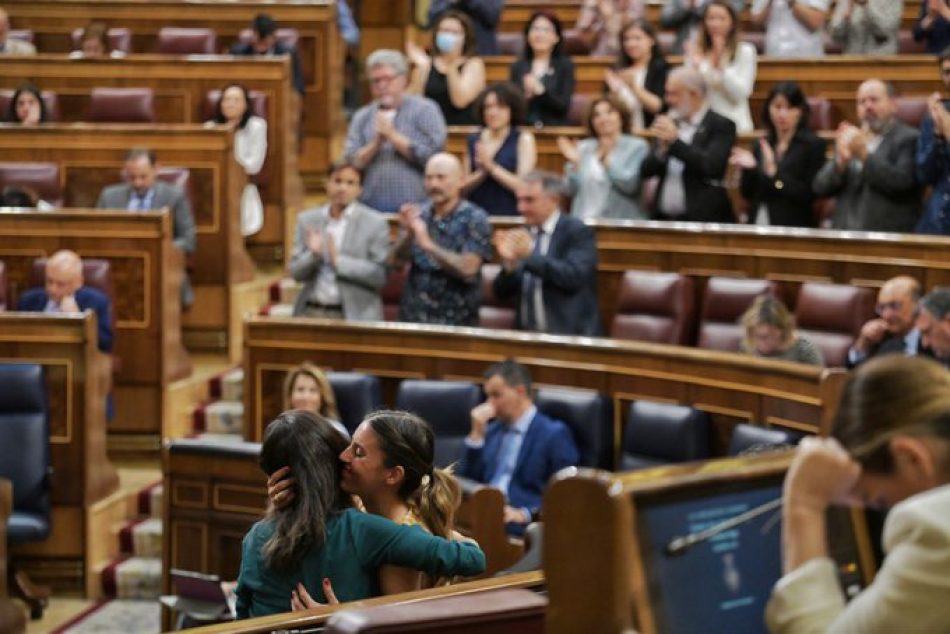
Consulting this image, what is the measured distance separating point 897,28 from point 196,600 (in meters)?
4.40

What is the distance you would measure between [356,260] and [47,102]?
260 cm

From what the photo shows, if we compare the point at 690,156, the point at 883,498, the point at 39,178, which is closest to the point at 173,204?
the point at 39,178

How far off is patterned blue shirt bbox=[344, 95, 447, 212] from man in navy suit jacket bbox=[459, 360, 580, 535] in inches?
60.3

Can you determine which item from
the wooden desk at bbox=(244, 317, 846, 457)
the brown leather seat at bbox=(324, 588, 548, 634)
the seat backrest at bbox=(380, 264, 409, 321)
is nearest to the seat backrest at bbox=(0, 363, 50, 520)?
the wooden desk at bbox=(244, 317, 846, 457)

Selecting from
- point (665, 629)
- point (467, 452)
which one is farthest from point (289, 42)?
point (665, 629)

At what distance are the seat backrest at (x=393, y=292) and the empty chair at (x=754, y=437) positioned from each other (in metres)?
1.66

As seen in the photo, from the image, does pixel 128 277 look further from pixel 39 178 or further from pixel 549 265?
pixel 549 265

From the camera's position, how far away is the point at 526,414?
4270 mm

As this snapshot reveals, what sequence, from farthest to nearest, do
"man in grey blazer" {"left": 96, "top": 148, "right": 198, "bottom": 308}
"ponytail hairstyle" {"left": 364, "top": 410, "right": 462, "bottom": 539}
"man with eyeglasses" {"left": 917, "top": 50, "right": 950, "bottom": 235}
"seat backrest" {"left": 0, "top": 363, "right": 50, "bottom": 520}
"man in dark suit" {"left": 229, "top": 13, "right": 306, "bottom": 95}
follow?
"man in dark suit" {"left": 229, "top": 13, "right": 306, "bottom": 95}, "man in grey blazer" {"left": 96, "top": 148, "right": 198, "bottom": 308}, "man with eyeglasses" {"left": 917, "top": 50, "right": 950, "bottom": 235}, "seat backrest" {"left": 0, "top": 363, "right": 50, "bottom": 520}, "ponytail hairstyle" {"left": 364, "top": 410, "right": 462, "bottom": 539}

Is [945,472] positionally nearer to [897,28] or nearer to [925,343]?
[925,343]

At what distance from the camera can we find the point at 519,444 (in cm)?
425

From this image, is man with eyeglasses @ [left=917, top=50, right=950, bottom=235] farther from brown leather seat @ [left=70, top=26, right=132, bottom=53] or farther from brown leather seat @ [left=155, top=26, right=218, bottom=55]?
brown leather seat @ [left=70, top=26, right=132, bottom=53]

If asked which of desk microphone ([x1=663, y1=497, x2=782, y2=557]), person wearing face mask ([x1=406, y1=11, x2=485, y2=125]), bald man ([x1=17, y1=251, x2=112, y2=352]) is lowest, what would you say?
bald man ([x1=17, y1=251, x2=112, y2=352])

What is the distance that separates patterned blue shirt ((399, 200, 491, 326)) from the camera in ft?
16.0
